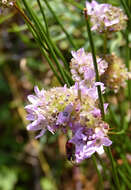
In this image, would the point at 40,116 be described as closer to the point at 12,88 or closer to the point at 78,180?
the point at 78,180

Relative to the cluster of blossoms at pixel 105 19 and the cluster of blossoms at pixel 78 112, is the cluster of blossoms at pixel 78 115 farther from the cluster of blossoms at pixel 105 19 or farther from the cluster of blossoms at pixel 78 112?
the cluster of blossoms at pixel 105 19

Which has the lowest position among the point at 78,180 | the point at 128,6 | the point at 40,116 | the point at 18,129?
the point at 78,180

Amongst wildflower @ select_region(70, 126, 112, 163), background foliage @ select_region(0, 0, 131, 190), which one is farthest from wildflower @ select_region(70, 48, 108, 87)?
background foliage @ select_region(0, 0, 131, 190)

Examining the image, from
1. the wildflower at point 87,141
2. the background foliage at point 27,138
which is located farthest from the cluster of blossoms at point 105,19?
the background foliage at point 27,138

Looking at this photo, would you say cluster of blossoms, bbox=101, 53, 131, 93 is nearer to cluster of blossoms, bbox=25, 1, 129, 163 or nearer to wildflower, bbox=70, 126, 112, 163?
cluster of blossoms, bbox=25, 1, 129, 163

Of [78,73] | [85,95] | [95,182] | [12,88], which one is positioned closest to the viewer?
[85,95]

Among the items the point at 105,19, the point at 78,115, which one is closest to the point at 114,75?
the point at 105,19

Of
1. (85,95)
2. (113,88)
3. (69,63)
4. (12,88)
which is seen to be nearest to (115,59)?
(113,88)
